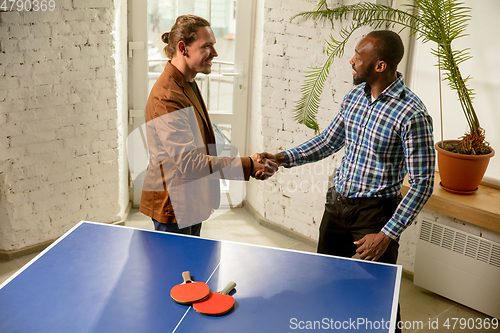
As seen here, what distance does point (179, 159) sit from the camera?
6.93 ft

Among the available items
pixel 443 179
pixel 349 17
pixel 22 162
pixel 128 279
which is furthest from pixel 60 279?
pixel 349 17

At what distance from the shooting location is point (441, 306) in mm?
3014

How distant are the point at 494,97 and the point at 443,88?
0.32m

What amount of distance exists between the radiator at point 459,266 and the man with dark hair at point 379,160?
91 cm

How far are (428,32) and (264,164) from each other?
1224mm

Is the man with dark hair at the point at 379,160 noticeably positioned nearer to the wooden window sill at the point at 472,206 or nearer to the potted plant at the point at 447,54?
the potted plant at the point at 447,54

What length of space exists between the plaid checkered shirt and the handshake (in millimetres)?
372

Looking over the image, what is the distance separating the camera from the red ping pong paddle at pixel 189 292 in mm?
1539

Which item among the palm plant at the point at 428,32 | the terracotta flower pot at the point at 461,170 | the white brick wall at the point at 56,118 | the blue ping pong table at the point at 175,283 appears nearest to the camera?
the blue ping pong table at the point at 175,283

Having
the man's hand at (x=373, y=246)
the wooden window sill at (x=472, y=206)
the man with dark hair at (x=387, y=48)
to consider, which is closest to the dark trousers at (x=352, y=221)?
the man's hand at (x=373, y=246)

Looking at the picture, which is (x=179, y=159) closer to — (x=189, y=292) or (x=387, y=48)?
(x=189, y=292)

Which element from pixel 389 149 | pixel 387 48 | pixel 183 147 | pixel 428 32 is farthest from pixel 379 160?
pixel 428 32

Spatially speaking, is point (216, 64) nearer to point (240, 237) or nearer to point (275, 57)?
point (275, 57)

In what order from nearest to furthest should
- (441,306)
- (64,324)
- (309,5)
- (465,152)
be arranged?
(64,324)
(465,152)
(441,306)
(309,5)
